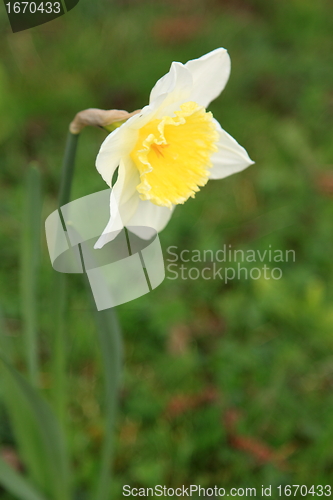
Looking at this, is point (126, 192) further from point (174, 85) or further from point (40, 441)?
point (40, 441)

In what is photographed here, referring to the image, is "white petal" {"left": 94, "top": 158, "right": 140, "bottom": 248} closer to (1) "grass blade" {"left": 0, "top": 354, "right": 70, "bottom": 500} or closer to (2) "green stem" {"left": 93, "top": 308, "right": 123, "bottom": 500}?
(2) "green stem" {"left": 93, "top": 308, "right": 123, "bottom": 500}

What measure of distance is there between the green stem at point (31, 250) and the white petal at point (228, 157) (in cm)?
37

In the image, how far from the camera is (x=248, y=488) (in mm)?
1251

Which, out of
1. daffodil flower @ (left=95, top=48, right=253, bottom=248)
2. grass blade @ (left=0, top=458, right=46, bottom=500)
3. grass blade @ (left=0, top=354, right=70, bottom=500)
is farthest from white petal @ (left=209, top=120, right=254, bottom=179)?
grass blade @ (left=0, top=458, right=46, bottom=500)

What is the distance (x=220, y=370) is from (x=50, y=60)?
212 centimetres

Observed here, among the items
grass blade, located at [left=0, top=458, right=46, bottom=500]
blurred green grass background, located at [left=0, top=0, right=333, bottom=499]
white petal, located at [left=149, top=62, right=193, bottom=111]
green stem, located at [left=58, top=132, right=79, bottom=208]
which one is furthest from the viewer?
blurred green grass background, located at [left=0, top=0, right=333, bottom=499]

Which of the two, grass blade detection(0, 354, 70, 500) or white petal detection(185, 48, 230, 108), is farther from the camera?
grass blade detection(0, 354, 70, 500)

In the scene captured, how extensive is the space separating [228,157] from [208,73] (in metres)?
0.16

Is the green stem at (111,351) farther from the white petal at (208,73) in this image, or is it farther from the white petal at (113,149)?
the white petal at (208,73)

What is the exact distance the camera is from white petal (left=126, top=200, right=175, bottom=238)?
85 cm

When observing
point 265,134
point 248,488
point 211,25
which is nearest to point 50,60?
point 211,25

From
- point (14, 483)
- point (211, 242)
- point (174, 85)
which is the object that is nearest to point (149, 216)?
point (174, 85)

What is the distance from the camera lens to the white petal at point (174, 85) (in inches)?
26.6

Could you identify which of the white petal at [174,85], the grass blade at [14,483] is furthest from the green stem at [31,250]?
the white petal at [174,85]
